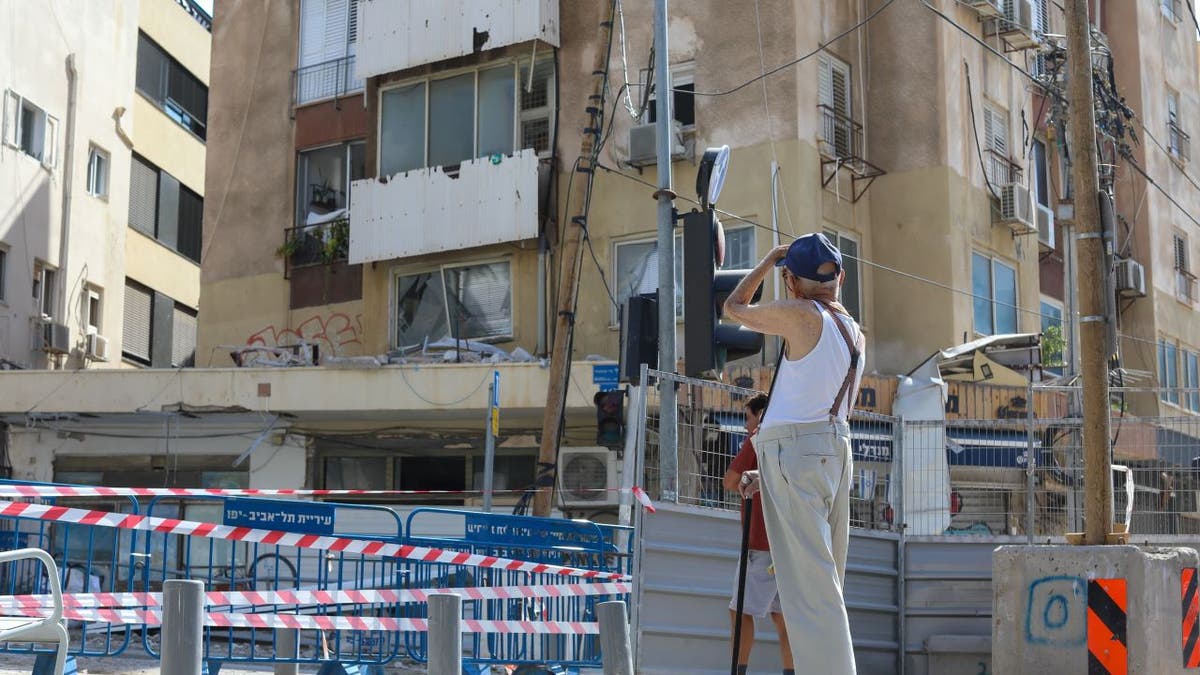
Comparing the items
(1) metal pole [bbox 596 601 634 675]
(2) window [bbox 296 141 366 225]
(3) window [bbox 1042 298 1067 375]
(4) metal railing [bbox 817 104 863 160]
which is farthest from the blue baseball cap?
(2) window [bbox 296 141 366 225]

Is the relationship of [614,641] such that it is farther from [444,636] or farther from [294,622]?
[294,622]

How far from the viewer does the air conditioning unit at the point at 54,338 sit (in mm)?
26109

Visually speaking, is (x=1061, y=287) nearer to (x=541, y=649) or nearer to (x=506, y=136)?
(x=506, y=136)

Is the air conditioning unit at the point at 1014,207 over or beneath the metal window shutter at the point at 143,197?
beneath

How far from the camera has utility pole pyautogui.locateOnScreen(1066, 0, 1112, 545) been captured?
9945 millimetres

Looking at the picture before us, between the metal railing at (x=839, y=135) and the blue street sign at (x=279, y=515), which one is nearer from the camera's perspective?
the blue street sign at (x=279, y=515)

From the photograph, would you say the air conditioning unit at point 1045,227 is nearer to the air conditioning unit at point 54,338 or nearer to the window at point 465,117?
the window at point 465,117

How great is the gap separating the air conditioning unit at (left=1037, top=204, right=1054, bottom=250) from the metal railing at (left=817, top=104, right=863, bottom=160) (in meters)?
4.35

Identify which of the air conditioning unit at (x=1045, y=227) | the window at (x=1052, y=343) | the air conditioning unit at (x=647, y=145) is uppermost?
the air conditioning unit at (x=647, y=145)

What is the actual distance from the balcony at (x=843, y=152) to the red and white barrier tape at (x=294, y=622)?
12.7 meters

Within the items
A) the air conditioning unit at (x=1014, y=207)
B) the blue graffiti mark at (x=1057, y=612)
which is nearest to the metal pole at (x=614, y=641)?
the blue graffiti mark at (x=1057, y=612)

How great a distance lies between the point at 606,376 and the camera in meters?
19.5

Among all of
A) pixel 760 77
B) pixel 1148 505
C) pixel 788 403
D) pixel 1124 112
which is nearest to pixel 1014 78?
pixel 1124 112

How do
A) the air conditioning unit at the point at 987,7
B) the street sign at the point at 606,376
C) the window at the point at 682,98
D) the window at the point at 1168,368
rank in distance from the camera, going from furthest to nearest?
the window at the point at 1168,368
the air conditioning unit at the point at 987,7
the window at the point at 682,98
the street sign at the point at 606,376
